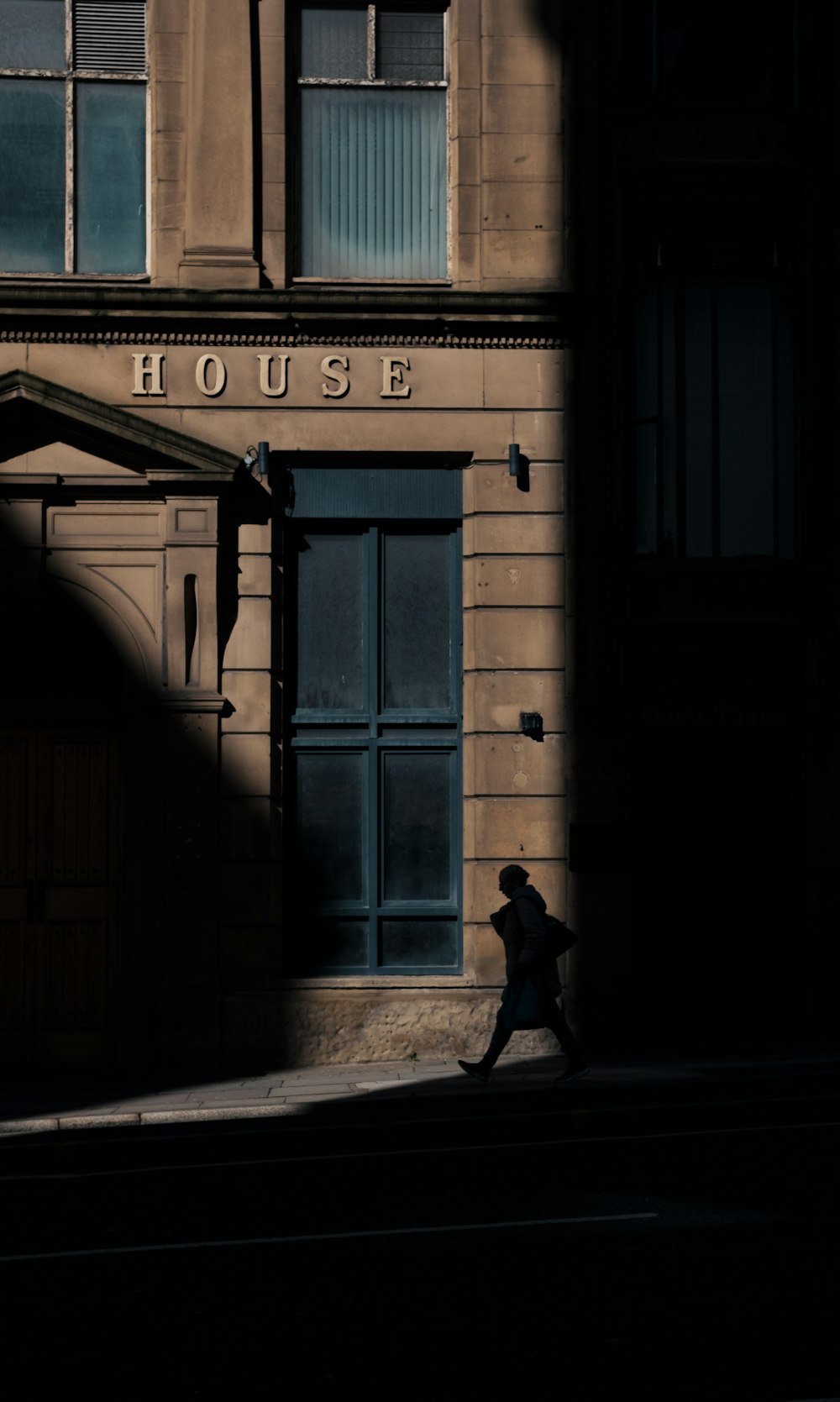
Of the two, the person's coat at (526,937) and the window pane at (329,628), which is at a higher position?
the window pane at (329,628)

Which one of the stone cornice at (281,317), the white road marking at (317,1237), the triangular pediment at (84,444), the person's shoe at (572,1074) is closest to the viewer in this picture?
the white road marking at (317,1237)

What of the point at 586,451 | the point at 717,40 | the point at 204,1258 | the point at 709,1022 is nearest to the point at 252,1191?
the point at 204,1258

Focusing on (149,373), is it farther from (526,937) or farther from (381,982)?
(526,937)

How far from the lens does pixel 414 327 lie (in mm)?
16234

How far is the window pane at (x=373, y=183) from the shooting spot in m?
16.7

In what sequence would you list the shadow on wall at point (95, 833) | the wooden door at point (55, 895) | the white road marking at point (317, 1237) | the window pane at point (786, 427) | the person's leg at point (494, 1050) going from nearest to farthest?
the white road marking at point (317, 1237), the person's leg at point (494, 1050), the shadow on wall at point (95, 833), the wooden door at point (55, 895), the window pane at point (786, 427)

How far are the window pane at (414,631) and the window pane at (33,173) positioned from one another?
4438 millimetres

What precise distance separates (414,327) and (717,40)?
4.34 meters

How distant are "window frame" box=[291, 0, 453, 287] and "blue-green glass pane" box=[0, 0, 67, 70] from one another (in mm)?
2310

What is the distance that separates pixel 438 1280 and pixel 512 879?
7.02m

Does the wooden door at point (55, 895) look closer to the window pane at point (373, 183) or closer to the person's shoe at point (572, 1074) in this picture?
the person's shoe at point (572, 1074)

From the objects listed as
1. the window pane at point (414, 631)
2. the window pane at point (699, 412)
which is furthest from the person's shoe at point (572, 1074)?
the window pane at point (699, 412)

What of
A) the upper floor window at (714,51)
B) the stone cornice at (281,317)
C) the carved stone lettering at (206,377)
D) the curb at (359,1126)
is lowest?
the curb at (359,1126)

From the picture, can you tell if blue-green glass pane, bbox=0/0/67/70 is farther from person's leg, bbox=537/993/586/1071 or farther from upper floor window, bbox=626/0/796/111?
person's leg, bbox=537/993/586/1071
